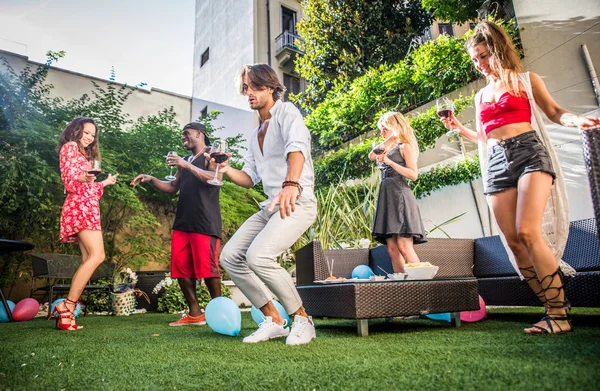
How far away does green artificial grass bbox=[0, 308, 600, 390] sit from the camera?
1050mm

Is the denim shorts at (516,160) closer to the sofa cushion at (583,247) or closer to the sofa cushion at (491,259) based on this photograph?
the sofa cushion at (583,247)

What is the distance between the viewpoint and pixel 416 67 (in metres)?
7.31

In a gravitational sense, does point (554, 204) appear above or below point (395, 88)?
below

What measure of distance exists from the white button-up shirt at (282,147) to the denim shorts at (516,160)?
97 centimetres

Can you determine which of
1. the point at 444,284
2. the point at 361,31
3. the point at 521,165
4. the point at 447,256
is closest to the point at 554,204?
→ the point at 521,165

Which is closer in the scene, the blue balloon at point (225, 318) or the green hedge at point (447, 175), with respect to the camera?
the blue balloon at point (225, 318)

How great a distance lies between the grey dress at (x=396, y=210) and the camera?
2.83 meters

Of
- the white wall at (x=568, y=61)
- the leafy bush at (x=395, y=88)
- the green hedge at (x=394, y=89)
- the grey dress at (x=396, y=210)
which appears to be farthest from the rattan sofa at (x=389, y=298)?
the leafy bush at (x=395, y=88)

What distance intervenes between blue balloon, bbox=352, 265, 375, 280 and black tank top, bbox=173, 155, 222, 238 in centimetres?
129

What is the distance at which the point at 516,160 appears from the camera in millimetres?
1865

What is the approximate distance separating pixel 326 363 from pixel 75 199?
8.19 feet

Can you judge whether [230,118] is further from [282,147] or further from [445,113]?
[282,147]

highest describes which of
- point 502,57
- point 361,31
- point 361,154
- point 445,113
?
point 361,31

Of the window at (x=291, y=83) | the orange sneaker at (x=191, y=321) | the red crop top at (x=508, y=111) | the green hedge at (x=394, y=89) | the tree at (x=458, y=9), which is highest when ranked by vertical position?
the window at (x=291, y=83)
